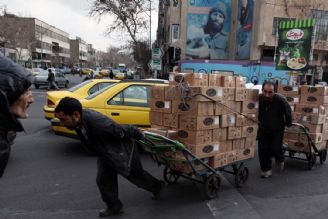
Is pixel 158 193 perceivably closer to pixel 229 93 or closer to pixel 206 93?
pixel 206 93

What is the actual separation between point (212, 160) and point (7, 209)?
2.78 metres

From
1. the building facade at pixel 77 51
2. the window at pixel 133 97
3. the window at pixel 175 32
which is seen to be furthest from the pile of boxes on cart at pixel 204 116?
the building facade at pixel 77 51

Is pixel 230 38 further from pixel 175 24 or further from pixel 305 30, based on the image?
pixel 305 30

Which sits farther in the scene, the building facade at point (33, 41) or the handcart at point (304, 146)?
the building facade at point (33, 41)

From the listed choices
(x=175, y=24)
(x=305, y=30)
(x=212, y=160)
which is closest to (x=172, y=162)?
(x=212, y=160)

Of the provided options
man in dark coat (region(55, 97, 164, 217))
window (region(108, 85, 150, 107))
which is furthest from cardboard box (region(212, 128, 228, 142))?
window (region(108, 85, 150, 107))

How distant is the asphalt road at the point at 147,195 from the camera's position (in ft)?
14.8

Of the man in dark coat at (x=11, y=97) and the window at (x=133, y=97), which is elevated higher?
the man in dark coat at (x=11, y=97)

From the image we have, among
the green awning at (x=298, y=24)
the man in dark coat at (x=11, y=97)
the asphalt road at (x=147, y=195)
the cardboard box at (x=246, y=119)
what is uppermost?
the green awning at (x=298, y=24)

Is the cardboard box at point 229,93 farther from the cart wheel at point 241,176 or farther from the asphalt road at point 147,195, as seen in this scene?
the asphalt road at point 147,195

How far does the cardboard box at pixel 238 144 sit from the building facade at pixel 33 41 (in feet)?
28.9

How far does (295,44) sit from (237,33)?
2118 centimetres

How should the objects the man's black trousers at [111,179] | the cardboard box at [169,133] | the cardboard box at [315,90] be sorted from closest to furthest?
1. the man's black trousers at [111,179]
2. the cardboard box at [169,133]
3. the cardboard box at [315,90]

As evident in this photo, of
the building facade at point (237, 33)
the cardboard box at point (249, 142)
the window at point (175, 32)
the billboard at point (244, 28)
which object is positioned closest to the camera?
the cardboard box at point (249, 142)
